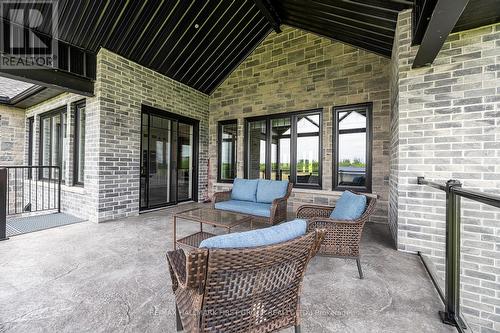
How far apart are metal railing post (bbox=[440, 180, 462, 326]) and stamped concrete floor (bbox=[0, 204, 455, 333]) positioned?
116 mm

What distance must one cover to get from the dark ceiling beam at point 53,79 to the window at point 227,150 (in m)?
3.43

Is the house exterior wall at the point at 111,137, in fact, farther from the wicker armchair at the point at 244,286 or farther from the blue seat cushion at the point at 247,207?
the wicker armchair at the point at 244,286

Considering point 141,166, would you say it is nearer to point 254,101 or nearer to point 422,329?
point 254,101

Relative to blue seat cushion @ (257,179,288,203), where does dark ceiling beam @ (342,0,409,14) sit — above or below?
above

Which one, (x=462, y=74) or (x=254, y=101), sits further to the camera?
(x=254, y=101)

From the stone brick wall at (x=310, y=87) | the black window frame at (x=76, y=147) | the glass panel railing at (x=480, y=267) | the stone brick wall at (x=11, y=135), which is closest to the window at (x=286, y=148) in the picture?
the stone brick wall at (x=310, y=87)

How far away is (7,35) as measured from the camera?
11.3 ft

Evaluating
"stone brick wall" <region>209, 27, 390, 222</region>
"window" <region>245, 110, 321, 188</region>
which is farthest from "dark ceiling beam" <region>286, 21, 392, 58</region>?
"window" <region>245, 110, 321, 188</region>

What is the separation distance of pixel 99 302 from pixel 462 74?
4532mm

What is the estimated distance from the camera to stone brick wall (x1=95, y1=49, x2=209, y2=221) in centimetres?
440

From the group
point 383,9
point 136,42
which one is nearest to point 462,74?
point 383,9

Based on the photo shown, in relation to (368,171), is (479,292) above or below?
below

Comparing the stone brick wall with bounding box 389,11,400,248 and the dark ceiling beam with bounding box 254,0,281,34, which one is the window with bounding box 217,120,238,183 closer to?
the dark ceiling beam with bounding box 254,0,281,34

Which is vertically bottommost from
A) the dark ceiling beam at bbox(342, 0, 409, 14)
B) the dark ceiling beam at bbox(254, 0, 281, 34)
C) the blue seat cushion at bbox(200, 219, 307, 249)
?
the blue seat cushion at bbox(200, 219, 307, 249)
